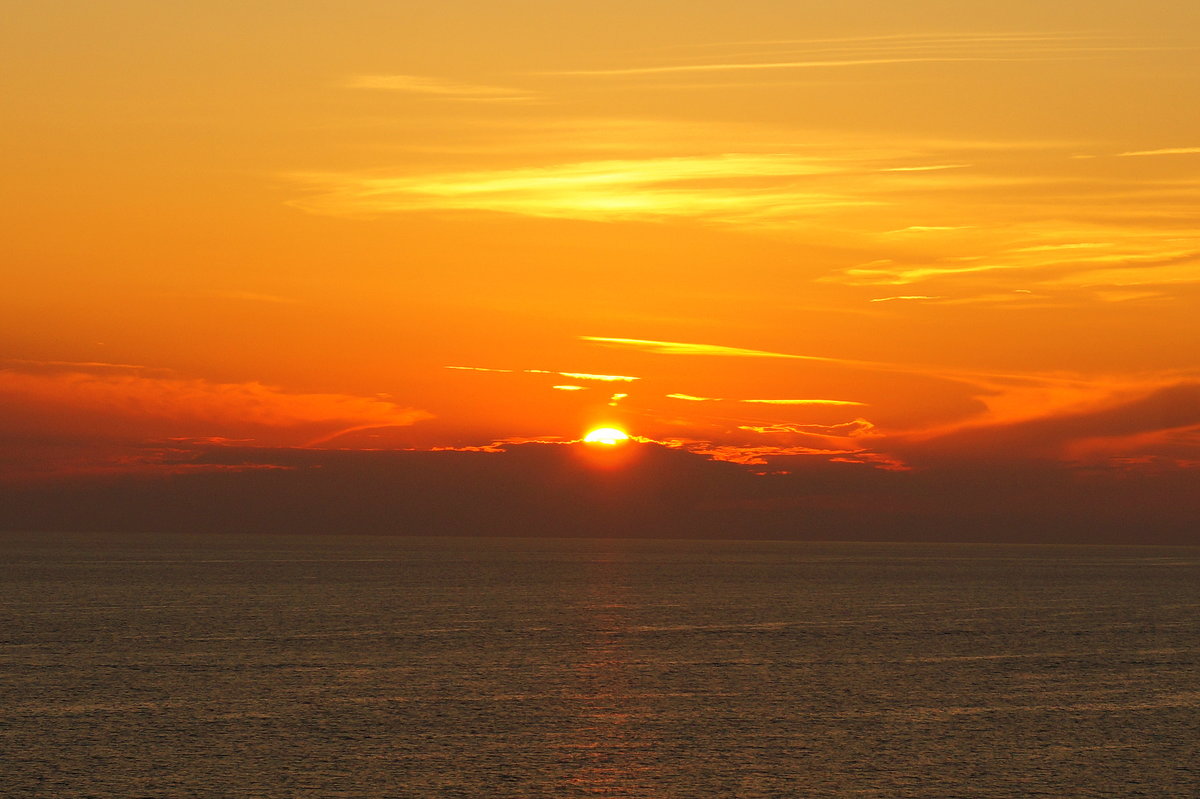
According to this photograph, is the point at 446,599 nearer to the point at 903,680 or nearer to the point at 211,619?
the point at 211,619

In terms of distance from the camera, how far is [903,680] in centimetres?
5581

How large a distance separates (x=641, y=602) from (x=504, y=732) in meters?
77.0

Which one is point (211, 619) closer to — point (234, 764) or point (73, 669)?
point (73, 669)

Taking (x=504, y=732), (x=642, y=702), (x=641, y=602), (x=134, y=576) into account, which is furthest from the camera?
(x=134, y=576)

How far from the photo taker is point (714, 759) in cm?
3666

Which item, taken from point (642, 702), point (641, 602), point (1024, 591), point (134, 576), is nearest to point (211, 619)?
point (641, 602)

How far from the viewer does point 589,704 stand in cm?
4731

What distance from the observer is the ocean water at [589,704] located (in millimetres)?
34000

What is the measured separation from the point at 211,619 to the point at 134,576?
8978cm

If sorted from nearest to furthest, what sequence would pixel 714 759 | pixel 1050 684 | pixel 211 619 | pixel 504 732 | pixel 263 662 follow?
pixel 714 759, pixel 504 732, pixel 1050 684, pixel 263 662, pixel 211 619

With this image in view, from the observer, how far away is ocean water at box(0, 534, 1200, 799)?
34.0 meters

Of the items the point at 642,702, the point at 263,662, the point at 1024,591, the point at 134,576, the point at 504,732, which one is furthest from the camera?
the point at 134,576

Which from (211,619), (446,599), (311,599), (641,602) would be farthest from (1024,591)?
(211,619)

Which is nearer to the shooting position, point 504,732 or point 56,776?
point 56,776
